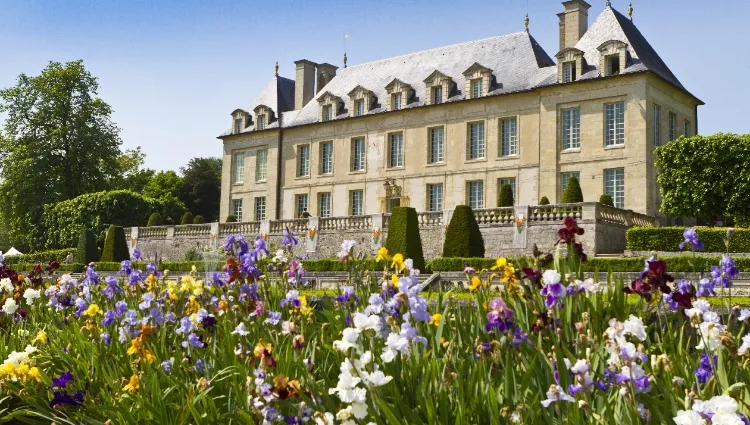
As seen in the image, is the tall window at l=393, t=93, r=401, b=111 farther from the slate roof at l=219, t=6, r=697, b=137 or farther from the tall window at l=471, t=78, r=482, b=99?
the tall window at l=471, t=78, r=482, b=99

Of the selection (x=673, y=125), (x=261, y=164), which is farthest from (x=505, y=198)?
(x=261, y=164)

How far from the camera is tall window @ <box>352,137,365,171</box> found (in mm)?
36312

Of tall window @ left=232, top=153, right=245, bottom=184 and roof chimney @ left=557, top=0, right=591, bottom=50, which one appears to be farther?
tall window @ left=232, top=153, right=245, bottom=184

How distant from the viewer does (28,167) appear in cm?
4269

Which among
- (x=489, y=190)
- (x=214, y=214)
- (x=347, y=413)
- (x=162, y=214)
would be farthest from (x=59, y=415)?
(x=214, y=214)

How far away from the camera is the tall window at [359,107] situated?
36719mm

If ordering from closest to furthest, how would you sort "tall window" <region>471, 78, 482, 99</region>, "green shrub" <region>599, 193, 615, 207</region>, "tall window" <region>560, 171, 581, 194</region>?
"green shrub" <region>599, 193, 615, 207</region>, "tall window" <region>560, 171, 581, 194</region>, "tall window" <region>471, 78, 482, 99</region>

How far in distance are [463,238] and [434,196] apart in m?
12.4

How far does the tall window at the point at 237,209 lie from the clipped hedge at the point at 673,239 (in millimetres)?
22060

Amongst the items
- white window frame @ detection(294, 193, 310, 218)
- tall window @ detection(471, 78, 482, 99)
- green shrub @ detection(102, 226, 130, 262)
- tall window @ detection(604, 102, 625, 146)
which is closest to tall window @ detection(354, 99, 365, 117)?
white window frame @ detection(294, 193, 310, 218)

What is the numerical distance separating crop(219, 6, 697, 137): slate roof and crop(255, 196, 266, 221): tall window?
3543 millimetres

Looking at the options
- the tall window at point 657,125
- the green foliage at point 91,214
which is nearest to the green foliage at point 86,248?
the green foliage at point 91,214

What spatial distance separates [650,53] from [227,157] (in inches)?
824

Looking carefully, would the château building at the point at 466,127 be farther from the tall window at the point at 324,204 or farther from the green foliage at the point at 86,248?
the green foliage at the point at 86,248
